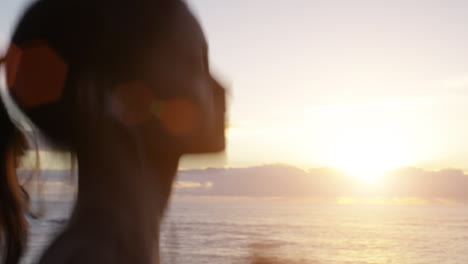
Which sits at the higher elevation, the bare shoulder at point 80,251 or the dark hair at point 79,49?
the dark hair at point 79,49

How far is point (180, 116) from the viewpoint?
82 cm

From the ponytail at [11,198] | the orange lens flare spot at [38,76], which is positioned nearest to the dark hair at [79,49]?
the orange lens flare spot at [38,76]

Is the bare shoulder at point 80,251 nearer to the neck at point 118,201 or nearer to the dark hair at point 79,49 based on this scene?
the neck at point 118,201

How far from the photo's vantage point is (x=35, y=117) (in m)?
0.84

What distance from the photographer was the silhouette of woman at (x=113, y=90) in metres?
0.78

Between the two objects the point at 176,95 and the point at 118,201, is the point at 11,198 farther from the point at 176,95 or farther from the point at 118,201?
the point at 176,95

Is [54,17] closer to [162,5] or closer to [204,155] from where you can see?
[162,5]

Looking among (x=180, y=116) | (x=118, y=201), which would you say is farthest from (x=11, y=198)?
(x=180, y=116)

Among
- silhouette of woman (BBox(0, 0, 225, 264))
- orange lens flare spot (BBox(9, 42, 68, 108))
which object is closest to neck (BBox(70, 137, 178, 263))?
silhouette of woman (BBox(0, 0, 225, 264))

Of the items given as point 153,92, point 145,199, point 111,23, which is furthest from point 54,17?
point 145,199

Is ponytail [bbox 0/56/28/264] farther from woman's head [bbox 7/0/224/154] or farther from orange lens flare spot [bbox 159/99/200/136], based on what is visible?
orange lens flare spot [bbox 159/99/200/136]

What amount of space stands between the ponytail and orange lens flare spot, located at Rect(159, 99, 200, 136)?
31cm

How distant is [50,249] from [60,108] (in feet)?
0.78

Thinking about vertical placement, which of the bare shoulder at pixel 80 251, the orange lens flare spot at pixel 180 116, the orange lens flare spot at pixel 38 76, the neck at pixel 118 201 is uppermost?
the orange lens flare spot at pixel 38 76
